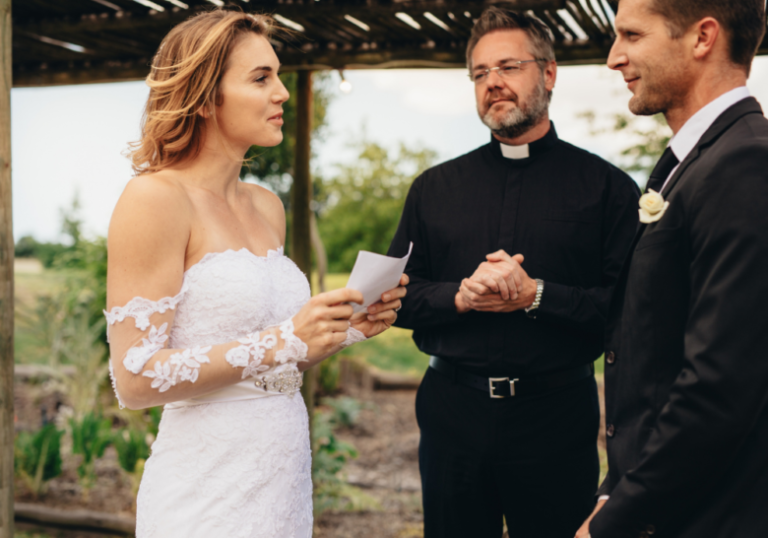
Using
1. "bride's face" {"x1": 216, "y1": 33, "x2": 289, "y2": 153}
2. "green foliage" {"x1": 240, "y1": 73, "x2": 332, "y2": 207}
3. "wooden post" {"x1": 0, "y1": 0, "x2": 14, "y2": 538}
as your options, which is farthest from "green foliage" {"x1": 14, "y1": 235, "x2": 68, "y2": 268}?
"bride's face" {"x1": 216, "y1": 33, "x2": 289, "y2": 153}

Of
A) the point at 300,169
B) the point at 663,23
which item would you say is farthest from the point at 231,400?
the point at 300,169

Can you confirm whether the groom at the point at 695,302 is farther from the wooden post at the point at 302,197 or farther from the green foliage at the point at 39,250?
the green foliage at the point at 39,250

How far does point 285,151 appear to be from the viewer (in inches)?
285

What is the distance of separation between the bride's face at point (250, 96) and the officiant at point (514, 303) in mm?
917

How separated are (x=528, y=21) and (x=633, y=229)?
102 centimetres

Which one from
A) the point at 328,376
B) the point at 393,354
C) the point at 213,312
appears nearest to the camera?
the point at 213,312

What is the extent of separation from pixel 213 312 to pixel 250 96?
27.6 inches

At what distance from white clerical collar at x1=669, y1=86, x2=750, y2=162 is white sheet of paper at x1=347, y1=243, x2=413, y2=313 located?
0.74m

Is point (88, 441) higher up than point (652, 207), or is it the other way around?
point (652, 207)

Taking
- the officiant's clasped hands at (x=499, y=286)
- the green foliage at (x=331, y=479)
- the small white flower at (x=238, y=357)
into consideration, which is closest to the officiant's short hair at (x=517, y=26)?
the officiant's clasped hands at (x=499, y=286)

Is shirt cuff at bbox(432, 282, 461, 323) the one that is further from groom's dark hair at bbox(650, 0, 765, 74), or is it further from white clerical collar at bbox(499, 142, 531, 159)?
groom's dark hair at bbox(650, 0, 765, 74)

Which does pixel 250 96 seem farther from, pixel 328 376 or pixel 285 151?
pixel 328 376

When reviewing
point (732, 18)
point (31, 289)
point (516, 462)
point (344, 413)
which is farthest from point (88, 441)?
point (732, 18)

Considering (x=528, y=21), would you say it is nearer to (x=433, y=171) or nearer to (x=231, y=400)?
(x=433, y=171)
